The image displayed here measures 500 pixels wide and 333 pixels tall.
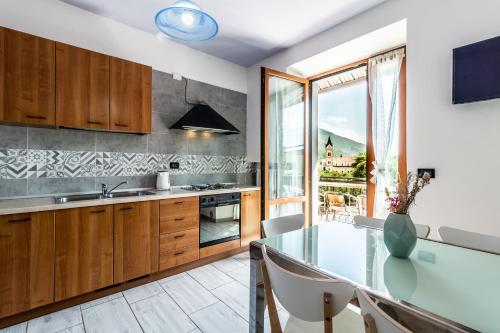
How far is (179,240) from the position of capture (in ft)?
8.56

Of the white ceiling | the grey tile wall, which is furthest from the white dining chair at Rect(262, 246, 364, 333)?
the white ceiling

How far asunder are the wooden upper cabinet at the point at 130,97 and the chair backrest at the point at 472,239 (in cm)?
275

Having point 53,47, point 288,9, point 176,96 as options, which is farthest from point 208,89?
point 53,47

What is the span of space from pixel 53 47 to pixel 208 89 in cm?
182

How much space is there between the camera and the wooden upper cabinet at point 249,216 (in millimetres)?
3203

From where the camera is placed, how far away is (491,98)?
1.74 m

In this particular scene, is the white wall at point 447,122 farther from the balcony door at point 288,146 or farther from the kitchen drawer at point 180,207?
the kitchen drawer at point 180,207

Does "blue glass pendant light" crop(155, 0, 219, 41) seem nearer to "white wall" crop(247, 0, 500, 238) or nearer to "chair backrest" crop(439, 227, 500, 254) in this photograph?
"white wall" crop(247, 0, 500, 238)

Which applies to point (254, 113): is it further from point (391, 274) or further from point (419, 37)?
point (391, 274)

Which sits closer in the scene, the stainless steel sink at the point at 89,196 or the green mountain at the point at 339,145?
the stainless steel sink at the point at 89,196

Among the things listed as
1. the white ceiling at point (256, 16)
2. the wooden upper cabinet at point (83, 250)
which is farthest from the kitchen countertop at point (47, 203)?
the white ceiling at point (256, 16)

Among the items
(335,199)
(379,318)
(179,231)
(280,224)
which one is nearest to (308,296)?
(379,318)

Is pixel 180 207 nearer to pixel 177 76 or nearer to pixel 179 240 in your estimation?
pixel 179 240

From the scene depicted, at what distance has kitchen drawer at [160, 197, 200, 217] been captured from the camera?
8.18 feet
